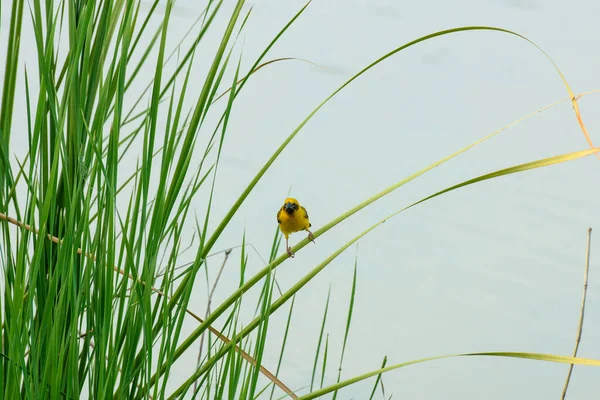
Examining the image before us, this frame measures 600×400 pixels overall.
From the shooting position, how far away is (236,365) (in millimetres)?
708

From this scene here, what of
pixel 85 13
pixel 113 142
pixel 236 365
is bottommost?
pixel 236 365

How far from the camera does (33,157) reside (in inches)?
27.5

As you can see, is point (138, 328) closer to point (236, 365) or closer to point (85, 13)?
point (236, 365)

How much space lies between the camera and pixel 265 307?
27.0 inches

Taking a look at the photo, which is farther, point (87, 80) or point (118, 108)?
point (87, 80)

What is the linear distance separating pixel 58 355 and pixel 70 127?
0.86 feet

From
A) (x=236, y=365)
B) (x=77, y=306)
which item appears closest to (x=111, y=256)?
(x=77, y=306)

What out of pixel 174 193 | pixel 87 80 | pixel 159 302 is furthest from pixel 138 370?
pixel 87 80

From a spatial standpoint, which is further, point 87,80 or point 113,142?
point 87,80

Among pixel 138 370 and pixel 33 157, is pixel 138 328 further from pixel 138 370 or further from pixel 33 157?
pixel 33 157

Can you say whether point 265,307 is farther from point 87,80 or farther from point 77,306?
point 87,80

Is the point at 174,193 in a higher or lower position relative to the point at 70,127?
lower

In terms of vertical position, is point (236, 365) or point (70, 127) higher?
point (70, 127)

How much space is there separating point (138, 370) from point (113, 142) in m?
0.25
